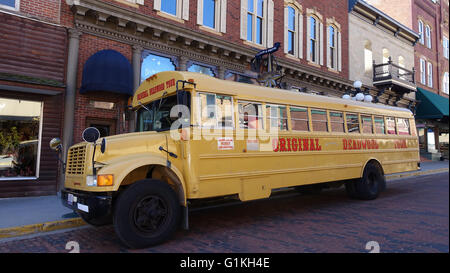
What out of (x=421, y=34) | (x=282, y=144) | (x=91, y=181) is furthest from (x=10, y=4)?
(x=421, y=34)

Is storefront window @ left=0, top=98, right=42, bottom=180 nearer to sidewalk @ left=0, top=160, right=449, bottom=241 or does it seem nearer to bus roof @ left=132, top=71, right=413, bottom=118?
sidewalk @ left=0, top=160, right=449, bottom=241

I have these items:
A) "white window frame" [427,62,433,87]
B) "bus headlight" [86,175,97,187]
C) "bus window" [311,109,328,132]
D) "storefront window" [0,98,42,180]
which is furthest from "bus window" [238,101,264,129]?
"white window frame" [427,62,433,87]

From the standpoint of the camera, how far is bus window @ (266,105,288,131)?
631 cm

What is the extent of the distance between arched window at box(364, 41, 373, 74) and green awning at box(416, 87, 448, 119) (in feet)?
21.9

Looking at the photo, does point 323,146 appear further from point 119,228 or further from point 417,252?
point 119,228

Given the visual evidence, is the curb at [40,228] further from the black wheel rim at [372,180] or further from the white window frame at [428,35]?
the white window frame at [428,35]

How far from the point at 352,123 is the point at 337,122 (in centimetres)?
69

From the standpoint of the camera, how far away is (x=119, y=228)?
14.3 feet

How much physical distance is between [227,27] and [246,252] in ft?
36.5

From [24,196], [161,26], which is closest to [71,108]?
[24,196]

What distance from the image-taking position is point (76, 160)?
16.3ft

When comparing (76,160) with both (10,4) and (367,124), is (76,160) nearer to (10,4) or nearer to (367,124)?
(10,4)

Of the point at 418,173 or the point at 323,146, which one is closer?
the point at 323,146

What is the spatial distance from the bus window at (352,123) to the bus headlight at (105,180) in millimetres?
6263
